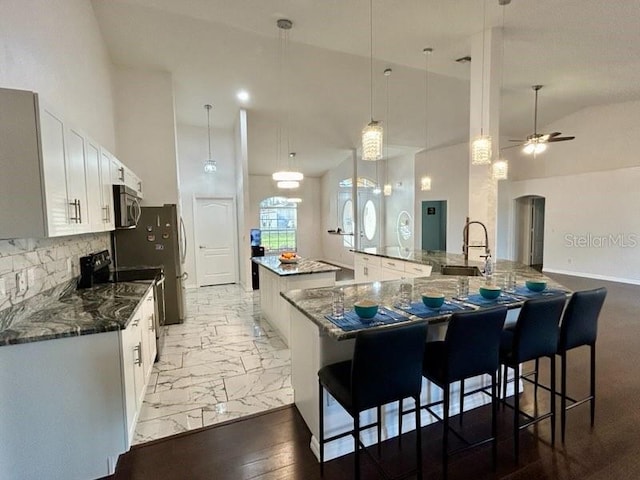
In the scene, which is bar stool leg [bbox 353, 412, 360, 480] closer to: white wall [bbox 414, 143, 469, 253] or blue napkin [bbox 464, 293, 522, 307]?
blue napkin [bbox 464, 293, 522, 307]

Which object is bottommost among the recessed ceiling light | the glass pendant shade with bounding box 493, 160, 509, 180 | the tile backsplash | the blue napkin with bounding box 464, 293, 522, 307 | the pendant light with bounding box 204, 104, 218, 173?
the blue napkin with bounding box 464, 293, 522, 307

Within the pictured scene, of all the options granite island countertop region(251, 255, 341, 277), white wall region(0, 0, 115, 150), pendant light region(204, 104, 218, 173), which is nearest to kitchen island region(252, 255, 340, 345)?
granite island countertop region(251, 255, 341, 277)

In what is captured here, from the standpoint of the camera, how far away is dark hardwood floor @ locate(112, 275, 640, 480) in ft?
6.23

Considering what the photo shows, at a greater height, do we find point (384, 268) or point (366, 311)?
point (366, 311)

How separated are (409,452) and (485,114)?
3876 millimetres

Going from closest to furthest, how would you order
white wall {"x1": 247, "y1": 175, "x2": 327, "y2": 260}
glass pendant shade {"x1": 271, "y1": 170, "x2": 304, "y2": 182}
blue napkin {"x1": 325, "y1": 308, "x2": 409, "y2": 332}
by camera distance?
blue napkin {"x1": 325, "y1": 308, "x2": 409, "y2": 332}
glass pendant shade {"x1": 271, "y1": 170, "x2": 304, "y2": 182}
white wall {"x1": 247, "y1": 175, "x2": 327, "y2": 260}

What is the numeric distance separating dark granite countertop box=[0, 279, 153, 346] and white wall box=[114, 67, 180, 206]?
8.15ft

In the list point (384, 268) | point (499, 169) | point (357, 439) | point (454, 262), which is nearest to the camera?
point (357, 439)

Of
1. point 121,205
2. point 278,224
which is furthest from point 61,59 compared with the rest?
point 278,224

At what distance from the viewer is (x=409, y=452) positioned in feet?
6.79

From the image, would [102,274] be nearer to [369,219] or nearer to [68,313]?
[68,313]

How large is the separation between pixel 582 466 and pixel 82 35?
18.1 feet

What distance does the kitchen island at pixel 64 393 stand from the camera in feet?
5.50

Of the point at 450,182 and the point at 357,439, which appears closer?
the point at 357,439
